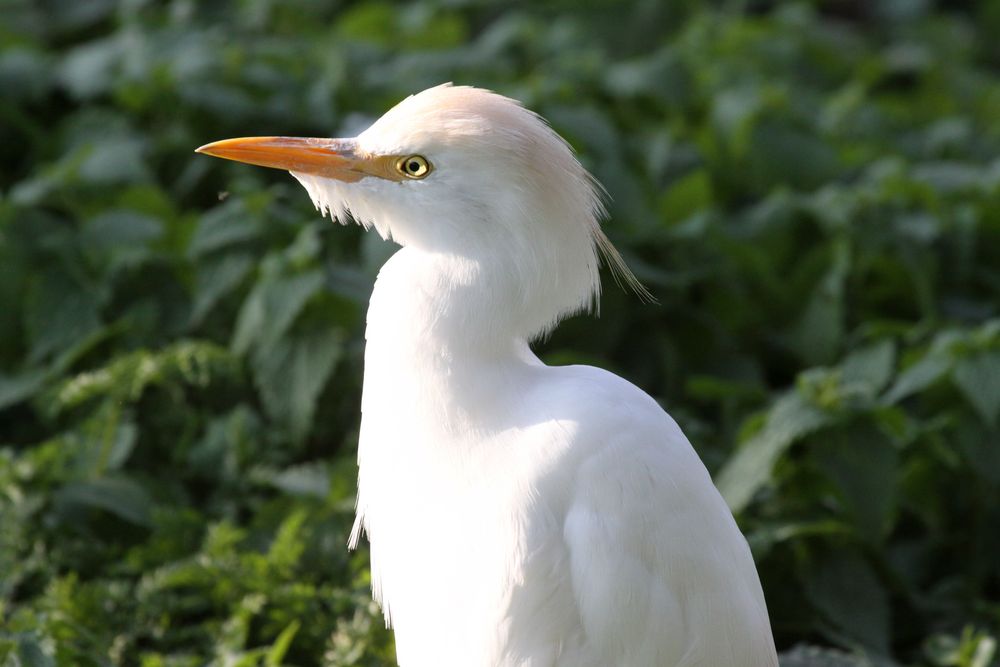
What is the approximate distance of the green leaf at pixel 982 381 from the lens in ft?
11.8

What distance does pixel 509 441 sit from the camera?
2299 mm

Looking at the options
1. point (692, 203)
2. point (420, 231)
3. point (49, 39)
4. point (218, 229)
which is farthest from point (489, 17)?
point (420, 231)

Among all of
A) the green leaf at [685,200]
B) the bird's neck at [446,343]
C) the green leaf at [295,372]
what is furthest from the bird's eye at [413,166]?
the green leaf at [685,200]

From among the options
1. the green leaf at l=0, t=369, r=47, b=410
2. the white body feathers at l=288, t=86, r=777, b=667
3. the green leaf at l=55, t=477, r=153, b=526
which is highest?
the white body feathers at l=288, t=86, r=777, b=667

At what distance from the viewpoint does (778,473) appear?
3609mm

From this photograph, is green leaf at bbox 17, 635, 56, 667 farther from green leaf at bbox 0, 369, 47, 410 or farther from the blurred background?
green leaf at bbox 0, 369, 47, 410

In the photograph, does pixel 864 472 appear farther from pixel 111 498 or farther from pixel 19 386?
pixel 19 386

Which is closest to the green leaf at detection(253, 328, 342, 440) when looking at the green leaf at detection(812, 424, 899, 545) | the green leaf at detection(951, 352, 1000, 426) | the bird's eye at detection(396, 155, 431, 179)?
the green leaf at detection(812, 424, 899, 545)

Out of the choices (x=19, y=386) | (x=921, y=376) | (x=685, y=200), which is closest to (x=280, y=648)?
(x=19, y=386)

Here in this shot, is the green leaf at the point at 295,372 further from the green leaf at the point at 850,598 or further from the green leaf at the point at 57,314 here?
the green leaf at the point at 850,598

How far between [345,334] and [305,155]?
167cm

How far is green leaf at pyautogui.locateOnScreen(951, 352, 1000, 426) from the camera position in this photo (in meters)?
3.60

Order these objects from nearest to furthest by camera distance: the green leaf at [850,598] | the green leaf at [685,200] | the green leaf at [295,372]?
the green leaf at [850,598]
the green leaf at [295,372]
the green leaf at [685,200]

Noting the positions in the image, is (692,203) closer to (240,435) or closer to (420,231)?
(240,435)
